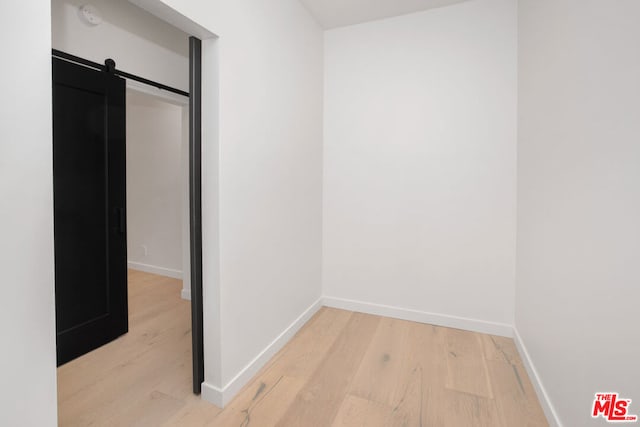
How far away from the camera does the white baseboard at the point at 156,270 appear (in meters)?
4.12

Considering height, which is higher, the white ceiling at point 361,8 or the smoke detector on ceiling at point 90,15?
the white ceiling at point 361,8

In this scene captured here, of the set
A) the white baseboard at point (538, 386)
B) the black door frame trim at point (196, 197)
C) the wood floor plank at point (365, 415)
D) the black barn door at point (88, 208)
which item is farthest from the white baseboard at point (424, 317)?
the black barn door at point (88, 208)

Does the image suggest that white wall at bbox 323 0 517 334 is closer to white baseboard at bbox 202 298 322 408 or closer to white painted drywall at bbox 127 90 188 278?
white baseboard at bbox 202 298 322 408

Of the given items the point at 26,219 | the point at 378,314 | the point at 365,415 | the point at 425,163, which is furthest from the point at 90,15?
the point at 378,314

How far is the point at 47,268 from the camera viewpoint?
1.04m

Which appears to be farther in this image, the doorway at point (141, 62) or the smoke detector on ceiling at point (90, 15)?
the smoke detector on ceiling at point (90, 15)

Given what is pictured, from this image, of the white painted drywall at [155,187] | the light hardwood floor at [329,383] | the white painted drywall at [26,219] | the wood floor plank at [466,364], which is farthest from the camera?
the white painted drywall at [155,187]

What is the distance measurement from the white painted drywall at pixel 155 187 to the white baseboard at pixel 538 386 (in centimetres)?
374

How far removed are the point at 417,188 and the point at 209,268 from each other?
191 cm

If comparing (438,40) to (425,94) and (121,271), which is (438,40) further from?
(121,271)

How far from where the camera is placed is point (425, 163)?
9.11ft

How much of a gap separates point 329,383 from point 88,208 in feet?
6.87

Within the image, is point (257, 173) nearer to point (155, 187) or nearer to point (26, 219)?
point (26, 219)

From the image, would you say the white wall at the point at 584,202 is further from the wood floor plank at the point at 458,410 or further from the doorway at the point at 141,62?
the doorway at the point at 141,62
